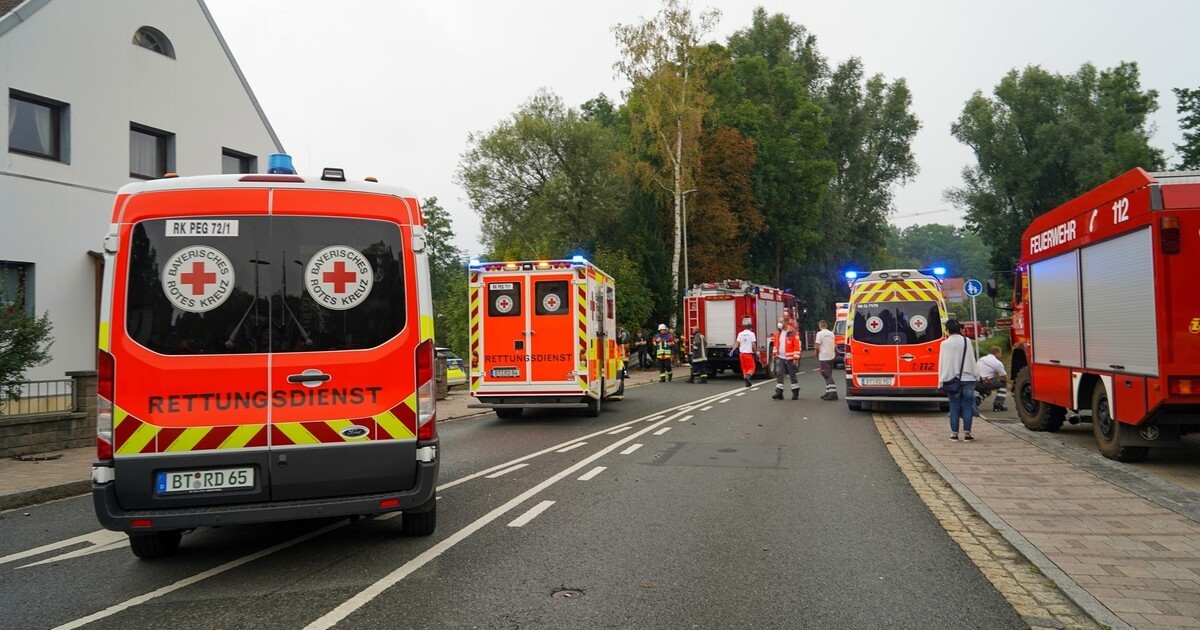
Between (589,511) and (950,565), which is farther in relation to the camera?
(589,511)

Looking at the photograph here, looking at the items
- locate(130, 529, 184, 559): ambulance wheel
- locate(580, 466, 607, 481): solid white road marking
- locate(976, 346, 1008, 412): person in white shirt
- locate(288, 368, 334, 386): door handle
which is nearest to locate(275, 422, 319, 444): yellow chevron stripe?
locate(288, 368, 334, 386): door handle

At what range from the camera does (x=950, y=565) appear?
564 centimetres

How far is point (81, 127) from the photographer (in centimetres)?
1739

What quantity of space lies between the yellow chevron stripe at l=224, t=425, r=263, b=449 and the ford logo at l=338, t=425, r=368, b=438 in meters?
0.54

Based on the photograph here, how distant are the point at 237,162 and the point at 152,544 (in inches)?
737

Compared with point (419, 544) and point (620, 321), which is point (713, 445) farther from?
point (620, 321)

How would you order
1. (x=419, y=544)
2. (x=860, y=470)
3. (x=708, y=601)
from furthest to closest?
(x=860, y=470) < (x=419, y=544) < (x=708, y=601)

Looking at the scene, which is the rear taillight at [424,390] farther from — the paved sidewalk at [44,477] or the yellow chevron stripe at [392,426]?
the paved sidewalk at [44,477]

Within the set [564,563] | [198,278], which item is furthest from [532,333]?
[198,278]

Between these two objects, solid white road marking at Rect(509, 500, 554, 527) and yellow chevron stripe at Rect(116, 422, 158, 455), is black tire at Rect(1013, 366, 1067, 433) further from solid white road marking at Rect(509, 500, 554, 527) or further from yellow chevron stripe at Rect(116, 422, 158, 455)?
yellow chevron stripe at Rect(116, 422, 158, 455)

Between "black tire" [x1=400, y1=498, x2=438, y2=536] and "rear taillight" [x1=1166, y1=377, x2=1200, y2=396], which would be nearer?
"black tire" [x1=400, y1=498, x2=438, y2=536]

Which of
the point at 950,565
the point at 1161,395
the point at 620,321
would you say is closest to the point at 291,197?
the point at 950,565

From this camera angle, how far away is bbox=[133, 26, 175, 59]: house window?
63.2ft

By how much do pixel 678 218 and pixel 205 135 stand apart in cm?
2131
